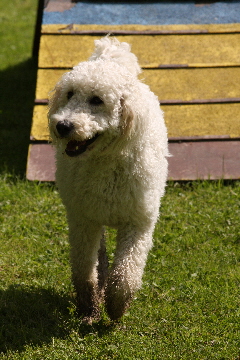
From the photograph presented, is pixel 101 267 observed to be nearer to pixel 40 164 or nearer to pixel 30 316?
pixel 30 316

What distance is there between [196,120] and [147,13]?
1993 millimetres

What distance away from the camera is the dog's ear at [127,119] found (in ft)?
12.2

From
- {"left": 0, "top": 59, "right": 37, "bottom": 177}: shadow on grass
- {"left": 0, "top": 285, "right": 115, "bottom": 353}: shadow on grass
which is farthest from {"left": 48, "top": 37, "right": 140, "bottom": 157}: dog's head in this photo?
{"left": 0, "top": 59, "right": 37, "bottom": 177}: shadow on grass

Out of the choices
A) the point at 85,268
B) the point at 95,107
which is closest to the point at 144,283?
the point at 85,268

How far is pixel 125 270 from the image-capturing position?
13.2ft

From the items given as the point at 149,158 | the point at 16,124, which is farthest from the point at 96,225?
the point at 16,124

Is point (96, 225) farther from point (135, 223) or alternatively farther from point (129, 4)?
point (129, 4)

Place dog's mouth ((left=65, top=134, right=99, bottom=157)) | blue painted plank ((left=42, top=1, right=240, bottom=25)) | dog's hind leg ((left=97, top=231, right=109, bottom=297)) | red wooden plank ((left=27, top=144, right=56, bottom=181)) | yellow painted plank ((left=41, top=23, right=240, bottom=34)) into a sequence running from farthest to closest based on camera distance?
1. blue painted plank ((left=42, top=1, right=240, bottom=25))
2. yellow painted plank ((left=41, top=23, right=240, bottom=34))
3. red wooden plank ((left=27, top=144, right=56, bottom=181))
4. dog's hind leg ((left=97, top=231, right=109, bottom=297))
5. dog's mouth ((left=65, top=134, right=99, bottom=157))

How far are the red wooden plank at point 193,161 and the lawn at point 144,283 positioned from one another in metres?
0.12

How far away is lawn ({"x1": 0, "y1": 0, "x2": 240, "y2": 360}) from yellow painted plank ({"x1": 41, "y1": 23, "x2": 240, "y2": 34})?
5.80 ft

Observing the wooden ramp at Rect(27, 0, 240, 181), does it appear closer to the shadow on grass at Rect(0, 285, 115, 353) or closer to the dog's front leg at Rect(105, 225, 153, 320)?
the shadow on grass at Rect(0, 285, 115, 353)

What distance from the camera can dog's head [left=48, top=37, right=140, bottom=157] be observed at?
3658 mm

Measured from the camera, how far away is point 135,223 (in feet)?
13.4

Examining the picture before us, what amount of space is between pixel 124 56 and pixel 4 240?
227cm
